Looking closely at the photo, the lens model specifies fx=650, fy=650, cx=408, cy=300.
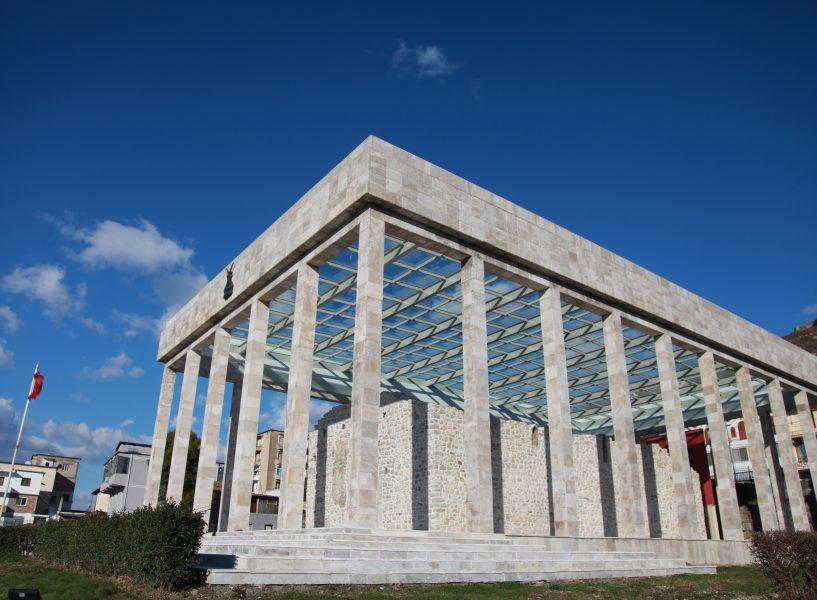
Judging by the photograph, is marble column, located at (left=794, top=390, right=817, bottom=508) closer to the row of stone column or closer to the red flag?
the row of stone column

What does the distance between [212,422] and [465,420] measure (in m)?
10.8

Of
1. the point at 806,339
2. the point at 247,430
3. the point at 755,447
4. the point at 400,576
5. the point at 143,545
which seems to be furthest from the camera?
the point at 806,339

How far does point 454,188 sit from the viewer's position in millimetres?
18547

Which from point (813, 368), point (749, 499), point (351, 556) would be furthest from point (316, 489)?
point (749, 499)

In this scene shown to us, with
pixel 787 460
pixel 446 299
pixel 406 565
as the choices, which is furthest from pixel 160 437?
pixel 787 460

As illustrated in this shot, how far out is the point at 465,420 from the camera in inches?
669

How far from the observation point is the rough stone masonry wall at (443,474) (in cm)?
2197

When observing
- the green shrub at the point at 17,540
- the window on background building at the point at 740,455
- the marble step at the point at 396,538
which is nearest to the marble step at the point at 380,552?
the marble step at the point at 396,538

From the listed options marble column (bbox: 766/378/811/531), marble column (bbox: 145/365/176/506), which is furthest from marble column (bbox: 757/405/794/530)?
marble column (bbox: 145/365/176/506)

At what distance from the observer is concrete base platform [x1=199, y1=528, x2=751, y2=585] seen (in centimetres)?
930

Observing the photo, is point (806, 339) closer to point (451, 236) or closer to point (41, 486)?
point (451, 236)

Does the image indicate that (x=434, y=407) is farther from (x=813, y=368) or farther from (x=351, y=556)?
(x=813, y=368)

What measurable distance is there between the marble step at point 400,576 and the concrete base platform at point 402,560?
1cm

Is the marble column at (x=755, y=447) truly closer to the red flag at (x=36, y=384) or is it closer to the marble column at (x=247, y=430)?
the marble column at (x=247, y=430)
